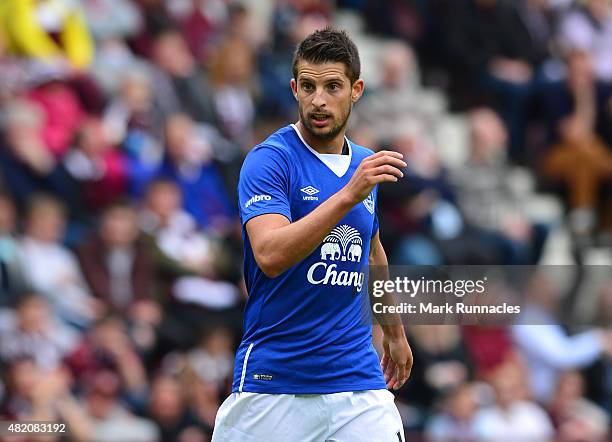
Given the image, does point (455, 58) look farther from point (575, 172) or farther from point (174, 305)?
point (174, 305)

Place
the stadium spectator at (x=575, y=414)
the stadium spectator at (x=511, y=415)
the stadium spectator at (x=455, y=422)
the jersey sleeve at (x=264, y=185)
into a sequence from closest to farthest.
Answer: the jersey sleeve at (x=264, y=185)
the stadium spectator at (x=455, y=422)
the stadium spectator at (x=511, y=415)
the stadium spectator at (x=575, y=414)

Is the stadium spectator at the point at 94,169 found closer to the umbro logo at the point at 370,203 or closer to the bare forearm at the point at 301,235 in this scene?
the umbro logo at the point at 370,203

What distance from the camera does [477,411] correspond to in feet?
37.8

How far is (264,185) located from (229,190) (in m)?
6.99

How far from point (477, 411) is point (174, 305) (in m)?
2.71

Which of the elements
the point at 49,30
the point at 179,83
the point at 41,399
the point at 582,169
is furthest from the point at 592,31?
the point at 41,399

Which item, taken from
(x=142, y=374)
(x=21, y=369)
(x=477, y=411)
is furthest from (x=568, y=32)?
(x=21, y=369)

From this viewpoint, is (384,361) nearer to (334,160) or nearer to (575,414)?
(334,160)

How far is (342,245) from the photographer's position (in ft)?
18.7

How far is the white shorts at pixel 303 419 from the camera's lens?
561cm

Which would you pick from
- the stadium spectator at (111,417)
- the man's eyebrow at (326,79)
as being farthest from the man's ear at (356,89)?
the stadium spectator at (111,417)

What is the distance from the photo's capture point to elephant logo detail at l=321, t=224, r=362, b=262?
5.65 meters

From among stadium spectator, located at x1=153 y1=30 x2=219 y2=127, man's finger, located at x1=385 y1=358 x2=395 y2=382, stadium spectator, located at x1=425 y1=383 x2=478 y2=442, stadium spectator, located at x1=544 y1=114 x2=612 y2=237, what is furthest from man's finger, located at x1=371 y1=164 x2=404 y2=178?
stadium spectator, located at x1=544 y1=114 x2=612 y2=237

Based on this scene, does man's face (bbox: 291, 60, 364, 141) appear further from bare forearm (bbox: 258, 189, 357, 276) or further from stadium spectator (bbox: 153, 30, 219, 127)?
stadium spectator (bbox: 153, 30, 219, 127)
